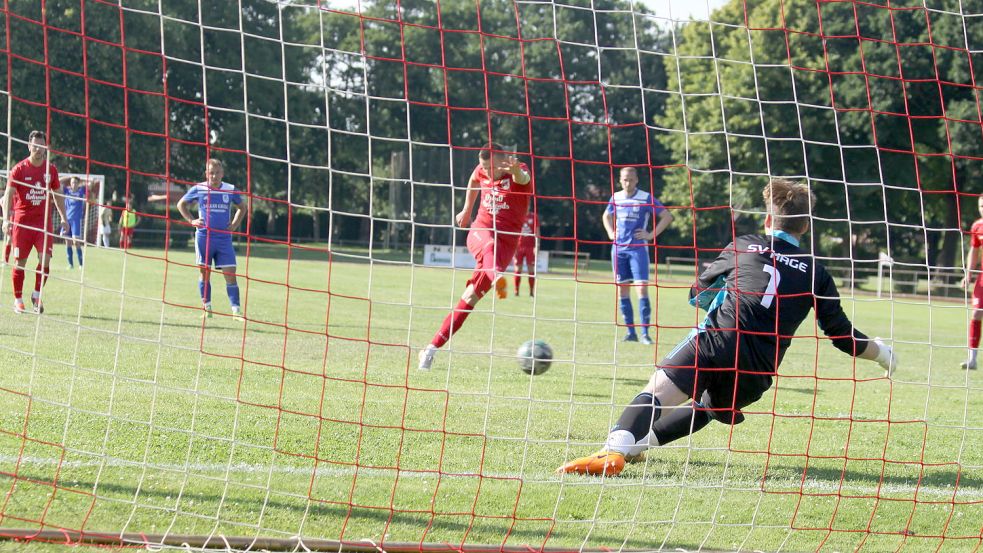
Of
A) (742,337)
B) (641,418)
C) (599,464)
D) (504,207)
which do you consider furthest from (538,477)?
(504,207)

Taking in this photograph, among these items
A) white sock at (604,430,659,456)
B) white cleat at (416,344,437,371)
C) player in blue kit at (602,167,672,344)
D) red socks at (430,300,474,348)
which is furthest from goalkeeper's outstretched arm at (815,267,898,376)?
player in blue kit at (602,167,672,344)

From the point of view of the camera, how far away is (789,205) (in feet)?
15.9

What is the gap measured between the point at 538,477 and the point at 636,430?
1.74ft

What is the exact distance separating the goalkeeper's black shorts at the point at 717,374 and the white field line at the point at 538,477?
40 centimetres

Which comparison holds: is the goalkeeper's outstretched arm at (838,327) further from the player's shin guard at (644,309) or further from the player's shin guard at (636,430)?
the player's shin guard at (644,309)

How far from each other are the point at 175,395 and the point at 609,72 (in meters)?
42.7

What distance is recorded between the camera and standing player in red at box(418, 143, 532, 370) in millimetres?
7602

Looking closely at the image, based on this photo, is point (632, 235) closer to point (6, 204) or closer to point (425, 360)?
point (425, 360)

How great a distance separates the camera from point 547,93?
152 ft

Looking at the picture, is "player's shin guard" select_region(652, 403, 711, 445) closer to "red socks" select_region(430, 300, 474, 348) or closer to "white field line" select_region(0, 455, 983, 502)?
"white field line" select_region(0, 455, 983, 502)

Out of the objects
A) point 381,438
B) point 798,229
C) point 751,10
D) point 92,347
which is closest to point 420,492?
point 381,438

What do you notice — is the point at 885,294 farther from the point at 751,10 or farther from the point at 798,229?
the point at 798,229

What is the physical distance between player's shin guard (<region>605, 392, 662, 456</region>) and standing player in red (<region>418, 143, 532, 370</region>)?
2635mm

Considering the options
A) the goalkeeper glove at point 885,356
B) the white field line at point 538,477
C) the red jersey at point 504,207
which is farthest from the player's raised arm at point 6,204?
the goalkeeper glove at point 885,356
